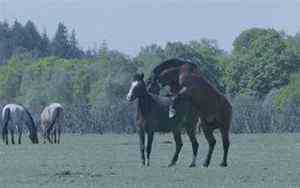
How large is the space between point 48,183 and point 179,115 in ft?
19.1

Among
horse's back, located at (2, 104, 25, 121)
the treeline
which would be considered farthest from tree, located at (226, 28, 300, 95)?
horse's back, located at (2, 104, 25, 121)

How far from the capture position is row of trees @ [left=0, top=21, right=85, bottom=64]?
18175cm

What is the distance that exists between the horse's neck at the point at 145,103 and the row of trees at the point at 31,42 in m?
150

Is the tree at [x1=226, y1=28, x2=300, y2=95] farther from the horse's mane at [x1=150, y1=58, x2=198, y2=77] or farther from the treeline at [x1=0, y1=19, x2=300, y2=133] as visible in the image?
the horse's mane at [x1=150, y1=58, x2=198, y2=77]

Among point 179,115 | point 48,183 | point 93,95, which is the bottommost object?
point 48,183

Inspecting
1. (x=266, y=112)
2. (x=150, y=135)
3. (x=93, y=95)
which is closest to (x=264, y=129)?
(x=266, y=112)

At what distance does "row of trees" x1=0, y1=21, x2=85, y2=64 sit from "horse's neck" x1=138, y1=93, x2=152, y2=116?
15015cm

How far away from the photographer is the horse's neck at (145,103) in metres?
28.0

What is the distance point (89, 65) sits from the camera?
384 feet

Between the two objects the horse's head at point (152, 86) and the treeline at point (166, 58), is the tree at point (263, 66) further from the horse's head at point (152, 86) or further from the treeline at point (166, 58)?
the horse's head at point (152, 86)

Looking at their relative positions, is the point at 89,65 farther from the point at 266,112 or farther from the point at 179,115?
the point at 179,115

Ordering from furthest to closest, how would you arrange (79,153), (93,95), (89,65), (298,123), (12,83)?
1. (12,83)
2. (89,65)
3. (93,95)
4. (298,123)
5. (79,153)

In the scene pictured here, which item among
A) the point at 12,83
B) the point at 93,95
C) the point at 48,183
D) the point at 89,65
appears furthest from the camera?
the point at 12,83

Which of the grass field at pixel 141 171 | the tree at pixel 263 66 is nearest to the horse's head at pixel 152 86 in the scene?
the grass field at pixel 141 171
